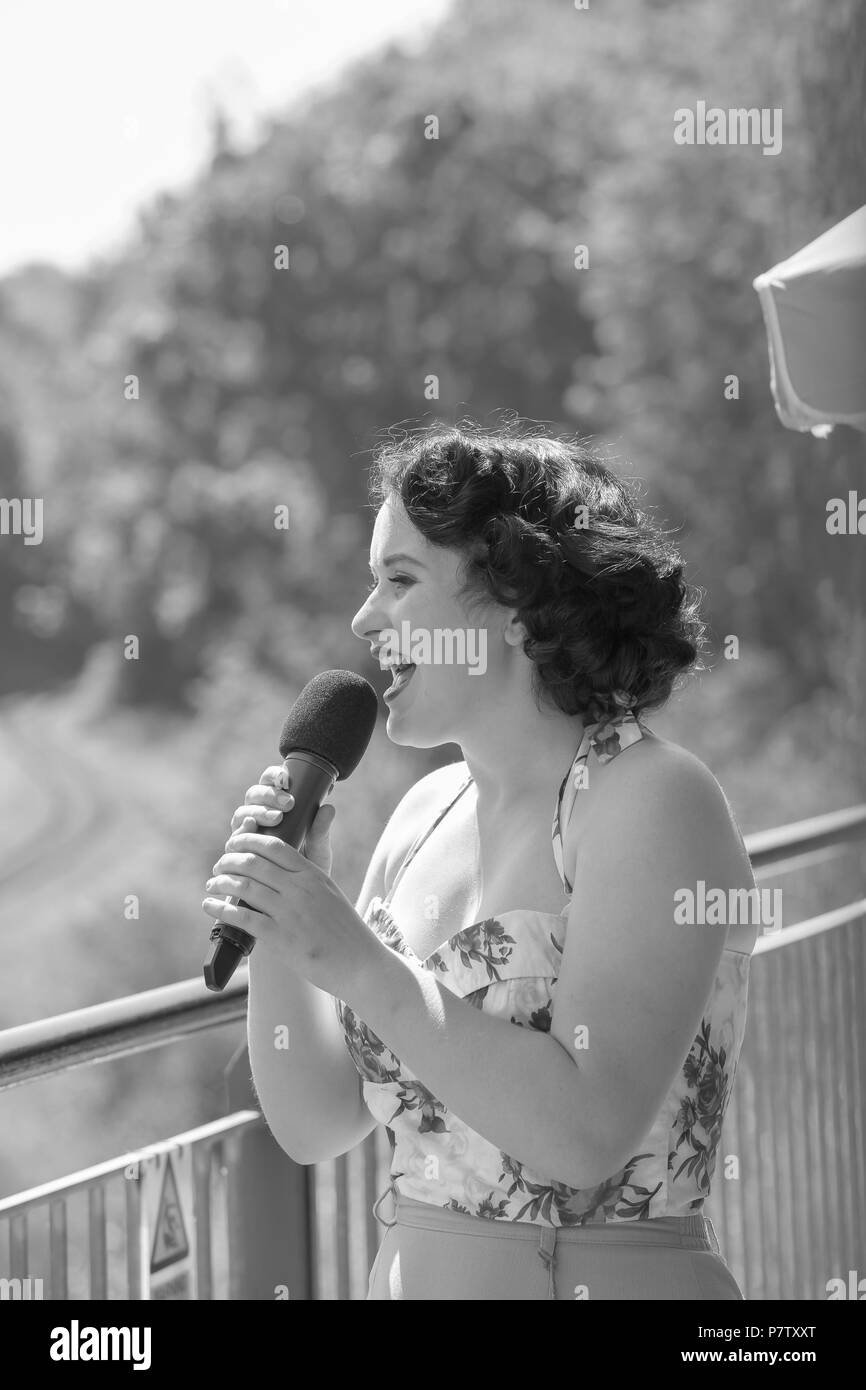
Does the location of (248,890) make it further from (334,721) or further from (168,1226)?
(168,1226)

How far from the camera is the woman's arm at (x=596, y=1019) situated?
4.05ft

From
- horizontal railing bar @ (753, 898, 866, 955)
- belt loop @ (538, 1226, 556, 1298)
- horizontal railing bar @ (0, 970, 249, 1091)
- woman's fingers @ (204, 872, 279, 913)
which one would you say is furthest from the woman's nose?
horizontal railing bar @ (753, 898, 866, 955)

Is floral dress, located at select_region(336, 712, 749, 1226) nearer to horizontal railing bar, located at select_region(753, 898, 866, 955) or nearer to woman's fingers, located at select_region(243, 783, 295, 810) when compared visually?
woman's fingers, located at select_region(243, 783, 295, 810)

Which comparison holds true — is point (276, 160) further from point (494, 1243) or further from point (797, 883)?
point (494, 1243)

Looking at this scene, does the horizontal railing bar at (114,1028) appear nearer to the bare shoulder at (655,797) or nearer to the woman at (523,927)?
the woman at (523,927)

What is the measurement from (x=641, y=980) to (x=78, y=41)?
32.3m

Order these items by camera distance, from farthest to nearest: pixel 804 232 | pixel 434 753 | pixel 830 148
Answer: pixel 434 753, pixel 804 232, pixel 830 148

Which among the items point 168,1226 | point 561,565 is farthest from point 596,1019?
point 168,1226

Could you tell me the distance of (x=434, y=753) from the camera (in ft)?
54.2

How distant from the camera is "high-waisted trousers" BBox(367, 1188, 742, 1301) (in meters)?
1.36

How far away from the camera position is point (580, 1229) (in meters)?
1.37

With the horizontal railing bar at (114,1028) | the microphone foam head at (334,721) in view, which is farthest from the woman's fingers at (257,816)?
the horizontal railing bar at (114,1028)

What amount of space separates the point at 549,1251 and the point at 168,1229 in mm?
609
